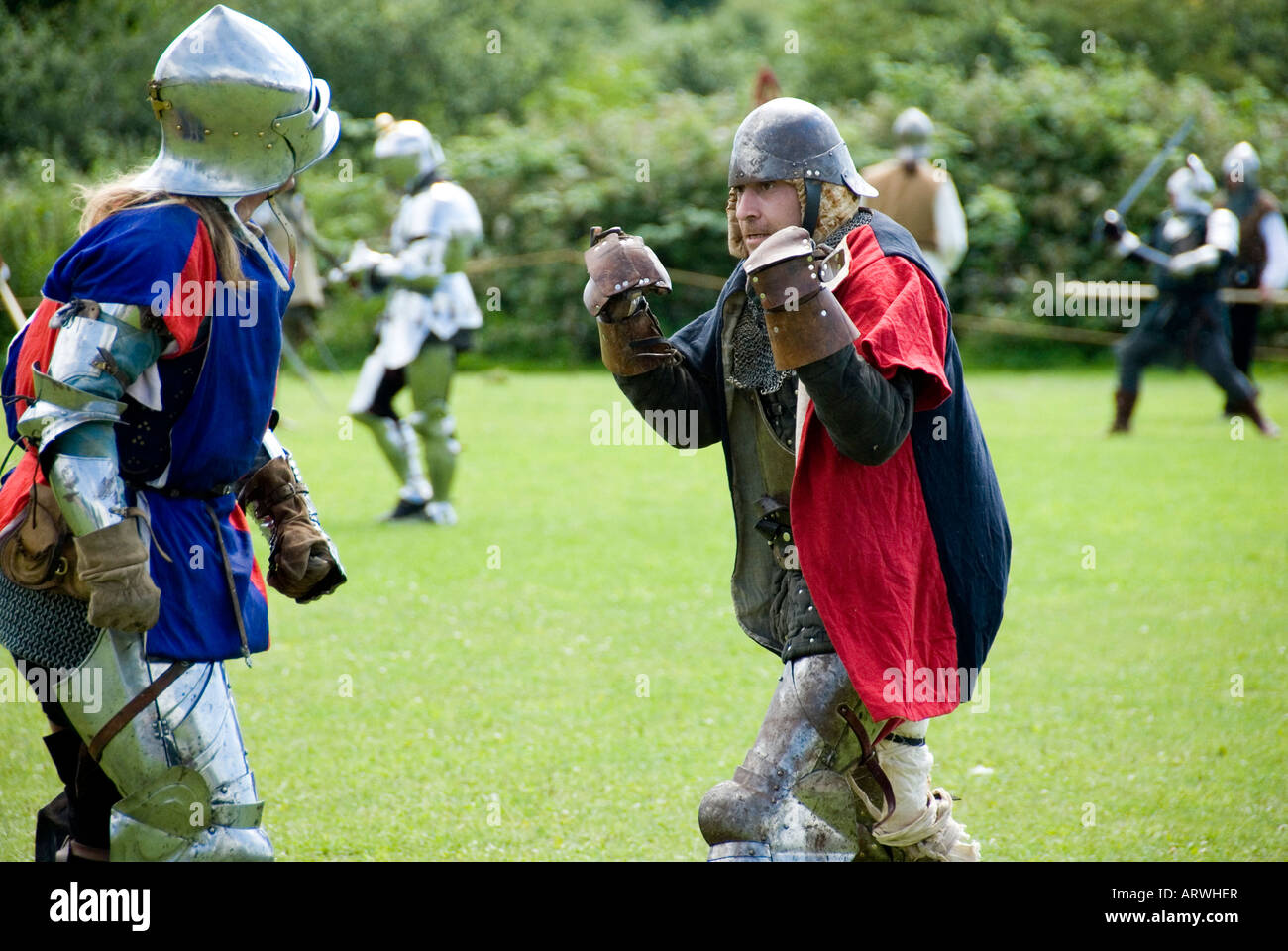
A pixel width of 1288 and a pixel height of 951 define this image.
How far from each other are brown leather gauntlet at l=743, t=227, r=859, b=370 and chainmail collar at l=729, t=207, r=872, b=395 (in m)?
0.41

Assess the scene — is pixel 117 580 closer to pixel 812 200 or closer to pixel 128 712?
pixel 128 712

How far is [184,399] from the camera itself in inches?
109

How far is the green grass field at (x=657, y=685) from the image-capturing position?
4.17m

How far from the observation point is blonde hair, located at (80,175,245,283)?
8.93ft

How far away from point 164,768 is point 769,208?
158 cm

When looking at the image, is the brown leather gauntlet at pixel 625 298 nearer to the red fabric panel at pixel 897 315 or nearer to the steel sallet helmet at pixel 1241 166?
the red fabric panel at pixel 897 315

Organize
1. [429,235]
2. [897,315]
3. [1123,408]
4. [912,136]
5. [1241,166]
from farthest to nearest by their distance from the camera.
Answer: [1241,166] < [1123,408] < [912,136] < [429,235] < [897,315]

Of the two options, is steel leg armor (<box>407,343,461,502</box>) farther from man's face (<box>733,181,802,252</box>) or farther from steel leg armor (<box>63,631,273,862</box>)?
steel leg armor (<box>63,631,273,862</box>)

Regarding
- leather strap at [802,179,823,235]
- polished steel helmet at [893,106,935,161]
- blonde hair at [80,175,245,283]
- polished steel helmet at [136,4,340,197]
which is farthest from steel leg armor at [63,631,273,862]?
polished steel helmet at [893,106,935,161]

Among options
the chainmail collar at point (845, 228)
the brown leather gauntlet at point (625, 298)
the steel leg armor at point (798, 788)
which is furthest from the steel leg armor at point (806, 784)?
the chainmail collar at point (845, 228)

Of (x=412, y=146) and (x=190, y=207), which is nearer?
(x=190, y=207)

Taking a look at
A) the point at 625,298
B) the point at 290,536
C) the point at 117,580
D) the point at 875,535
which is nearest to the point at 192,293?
the point at 117,580

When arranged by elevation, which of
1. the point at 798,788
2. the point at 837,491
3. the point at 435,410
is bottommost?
the point at 435,410
